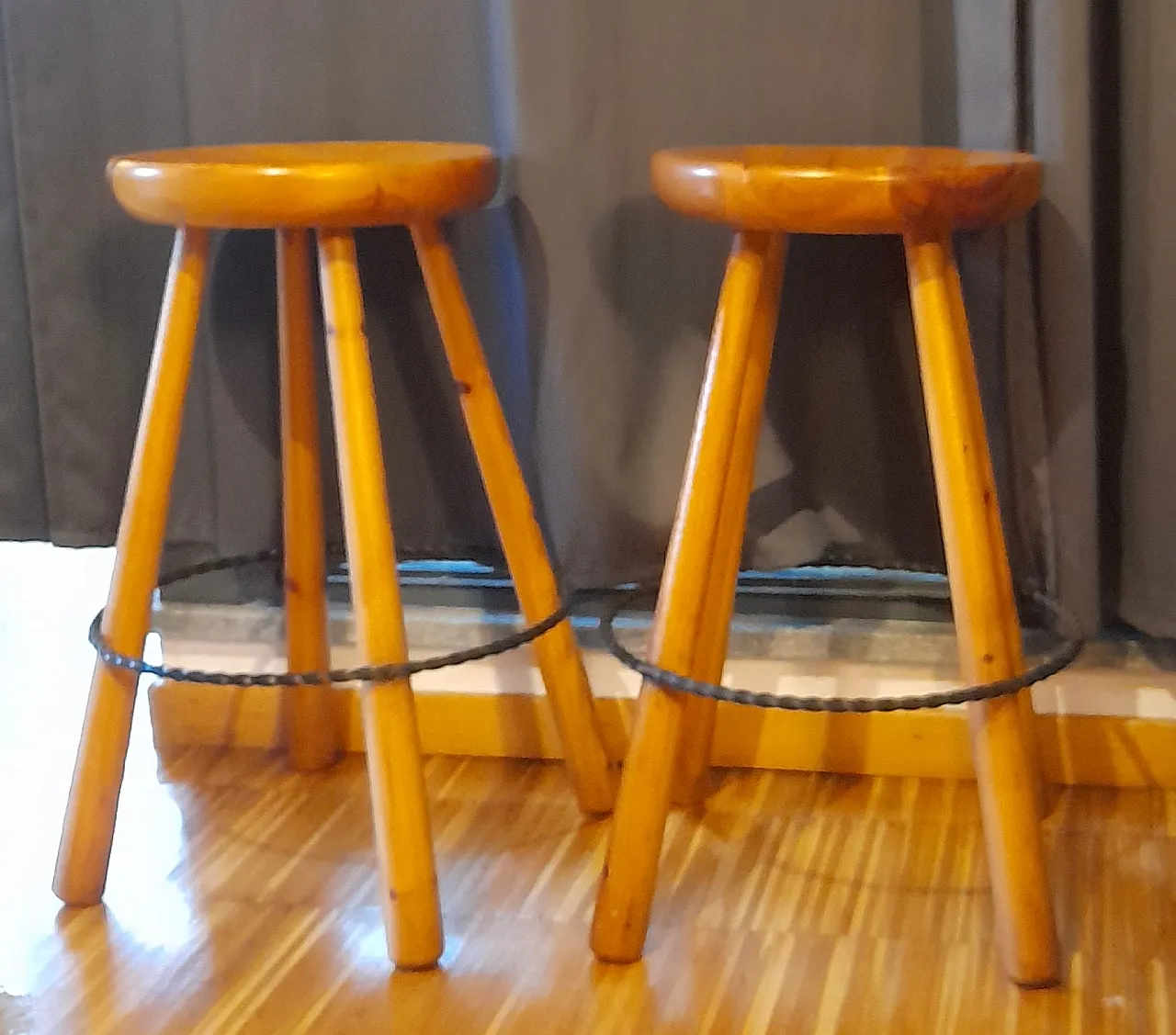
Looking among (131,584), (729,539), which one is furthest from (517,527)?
(131,584)

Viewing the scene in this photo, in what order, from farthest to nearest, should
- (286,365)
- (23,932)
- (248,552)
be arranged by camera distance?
(248,552) → (286,365) → (23,932)

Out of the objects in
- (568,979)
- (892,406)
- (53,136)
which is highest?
(53,136)

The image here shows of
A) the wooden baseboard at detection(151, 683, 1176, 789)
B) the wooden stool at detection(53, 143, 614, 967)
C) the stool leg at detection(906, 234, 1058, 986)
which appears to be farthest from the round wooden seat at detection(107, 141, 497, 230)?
the wooden baseboard at detection(151, 683, 1176, 789)

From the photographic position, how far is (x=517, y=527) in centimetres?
113

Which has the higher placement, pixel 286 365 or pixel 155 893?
pixel 286 365

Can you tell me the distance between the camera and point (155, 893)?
1.12 metres

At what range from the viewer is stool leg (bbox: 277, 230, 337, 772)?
1.16 metres

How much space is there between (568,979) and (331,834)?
307 mm

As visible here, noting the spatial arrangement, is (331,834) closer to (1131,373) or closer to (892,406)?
(892,406)

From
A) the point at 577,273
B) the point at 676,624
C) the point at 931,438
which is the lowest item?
→ the point at 676,624

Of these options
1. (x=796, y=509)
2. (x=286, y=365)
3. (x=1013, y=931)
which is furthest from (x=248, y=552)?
(x=1013, y=931)

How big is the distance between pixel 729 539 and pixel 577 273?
25cm

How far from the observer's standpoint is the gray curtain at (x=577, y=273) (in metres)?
1.08

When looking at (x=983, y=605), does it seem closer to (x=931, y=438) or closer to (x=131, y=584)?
(x=931, y=438)
